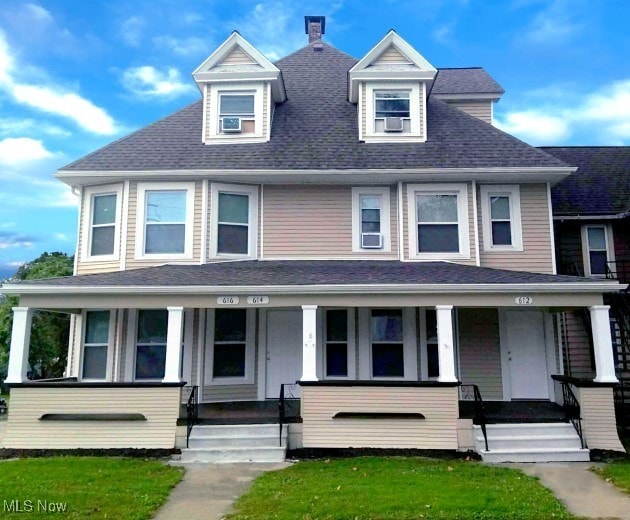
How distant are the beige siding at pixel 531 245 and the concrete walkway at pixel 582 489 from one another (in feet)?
14.0

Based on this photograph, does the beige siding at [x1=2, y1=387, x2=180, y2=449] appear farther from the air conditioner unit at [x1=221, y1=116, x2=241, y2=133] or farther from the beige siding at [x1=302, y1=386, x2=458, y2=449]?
the air conditioner unit at [x1=221, y1=116, x2=241, y2=133]

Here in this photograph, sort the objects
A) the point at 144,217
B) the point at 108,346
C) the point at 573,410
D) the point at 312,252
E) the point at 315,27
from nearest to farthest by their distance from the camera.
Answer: the point at 573,410 → the point at 108,346 → the point at 144,217 → the point at 312,252 → the point at 315,27

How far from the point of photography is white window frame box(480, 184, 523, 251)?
36.1 ft

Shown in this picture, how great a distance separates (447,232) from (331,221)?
8.40ft

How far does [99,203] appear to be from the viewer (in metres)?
11.3

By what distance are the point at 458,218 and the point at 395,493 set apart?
21.5 ft

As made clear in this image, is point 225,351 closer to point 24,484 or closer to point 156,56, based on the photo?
point 24,484

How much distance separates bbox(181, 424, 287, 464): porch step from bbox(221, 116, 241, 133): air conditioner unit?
22.1 ft

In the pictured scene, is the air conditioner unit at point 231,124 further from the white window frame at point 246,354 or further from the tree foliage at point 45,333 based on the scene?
the tree foliage at point 45,333

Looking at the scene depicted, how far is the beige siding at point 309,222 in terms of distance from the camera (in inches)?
437

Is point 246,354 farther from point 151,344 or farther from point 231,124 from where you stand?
point 231,124

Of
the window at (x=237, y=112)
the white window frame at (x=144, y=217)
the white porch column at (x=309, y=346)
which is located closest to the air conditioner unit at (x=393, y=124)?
the window at (x=237, y=112)

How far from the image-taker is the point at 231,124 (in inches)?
467

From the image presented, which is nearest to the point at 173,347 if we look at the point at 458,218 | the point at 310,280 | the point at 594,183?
the point at 310,280
